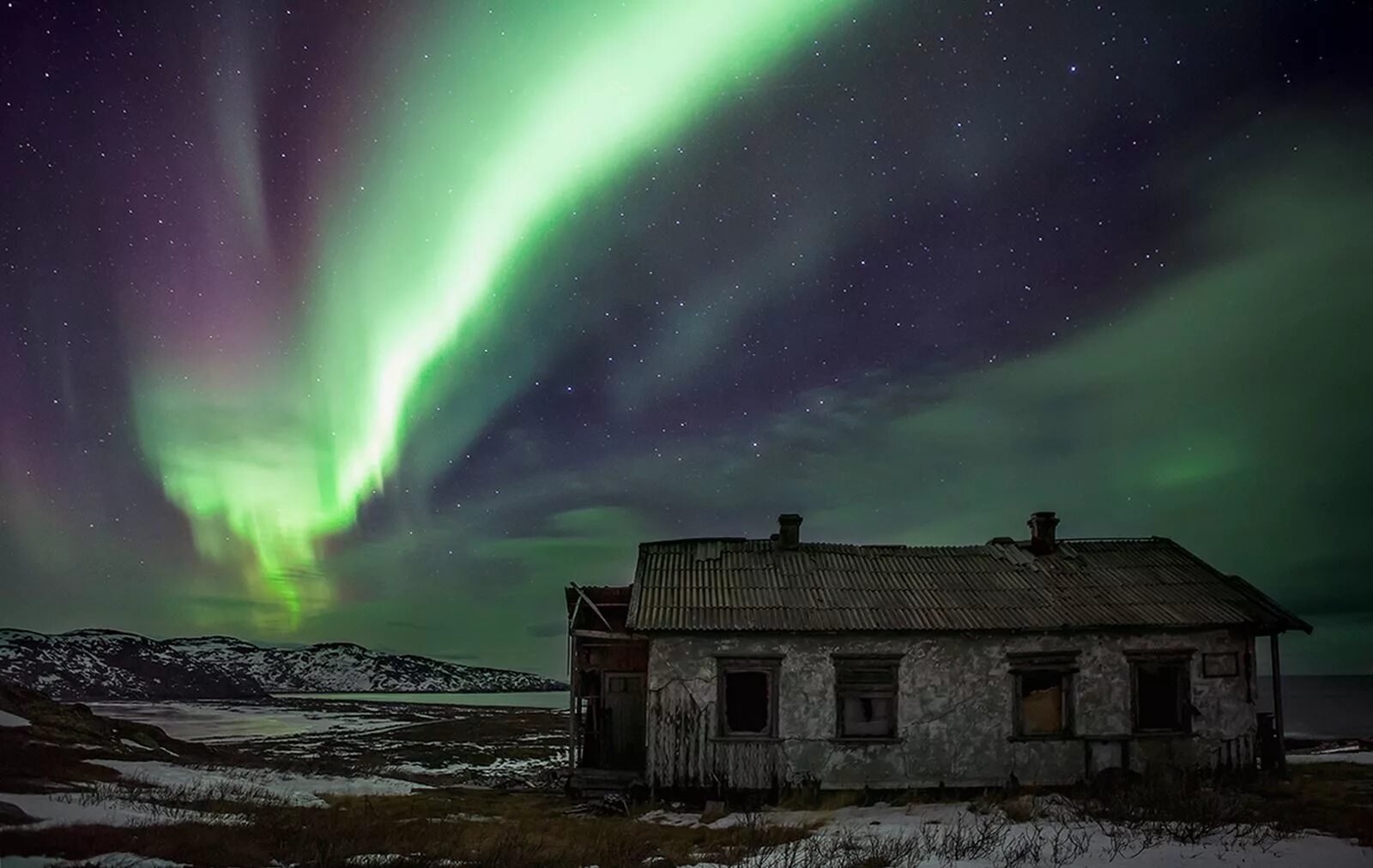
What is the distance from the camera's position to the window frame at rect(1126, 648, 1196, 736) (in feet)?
58.5

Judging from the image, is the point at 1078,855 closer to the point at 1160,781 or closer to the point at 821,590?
the point at 1160,781

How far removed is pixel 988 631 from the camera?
58.1 ft

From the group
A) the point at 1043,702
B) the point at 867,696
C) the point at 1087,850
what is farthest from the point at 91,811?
the point at 1043,702

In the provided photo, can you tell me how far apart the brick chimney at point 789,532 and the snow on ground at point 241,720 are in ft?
96.5

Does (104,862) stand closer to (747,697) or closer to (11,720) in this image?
(11,720)

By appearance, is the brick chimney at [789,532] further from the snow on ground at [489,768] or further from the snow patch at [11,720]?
the snow patch at [11,720]

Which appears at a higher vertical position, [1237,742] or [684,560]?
[684,560]

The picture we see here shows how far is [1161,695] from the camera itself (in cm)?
1914

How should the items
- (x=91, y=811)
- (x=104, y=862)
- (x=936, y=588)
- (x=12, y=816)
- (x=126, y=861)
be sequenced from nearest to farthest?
(x=104, y=862) < (x=126, y=861) < (x=12, y=816) < (x=91, y=811) < (x=936, y=588)

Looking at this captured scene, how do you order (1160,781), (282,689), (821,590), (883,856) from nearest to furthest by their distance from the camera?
(883,856), (1160,781), (821,590), (282,689)

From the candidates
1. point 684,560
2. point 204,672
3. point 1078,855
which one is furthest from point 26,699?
point 204,672

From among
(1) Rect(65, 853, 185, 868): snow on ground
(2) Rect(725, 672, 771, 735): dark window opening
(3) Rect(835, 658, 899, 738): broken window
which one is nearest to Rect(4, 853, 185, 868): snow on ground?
(1) Rect(65, 853, 185, 868): snow on ground

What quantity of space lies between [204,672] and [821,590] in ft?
334

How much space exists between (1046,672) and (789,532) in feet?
20.9
